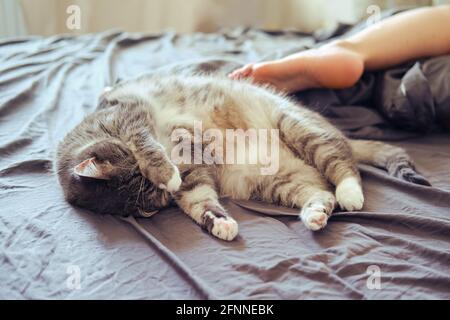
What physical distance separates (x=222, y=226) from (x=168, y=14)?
2.81 meters

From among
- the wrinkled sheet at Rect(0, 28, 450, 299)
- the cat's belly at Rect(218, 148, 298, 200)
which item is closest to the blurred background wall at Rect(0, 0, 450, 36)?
the wrinkled sheet at Rect(0, 28, 450, 299)

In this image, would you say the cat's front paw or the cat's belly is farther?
the cat's belly

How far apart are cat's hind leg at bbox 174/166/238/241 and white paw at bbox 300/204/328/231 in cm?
18

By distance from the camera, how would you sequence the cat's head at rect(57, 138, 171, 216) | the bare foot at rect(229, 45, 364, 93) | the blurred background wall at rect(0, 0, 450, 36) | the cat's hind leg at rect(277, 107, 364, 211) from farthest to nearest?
1. the blurred background wall at rect(0, 0, 450, 36)
2. the bare foot at rect(229, 45, 364, 93)
3. the cat's hind leg at rect(277, 107, 364, 211)
4. the cat's head at rect(57, 138, 171, 216)

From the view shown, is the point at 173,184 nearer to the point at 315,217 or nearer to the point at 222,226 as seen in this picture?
the point at 222,226

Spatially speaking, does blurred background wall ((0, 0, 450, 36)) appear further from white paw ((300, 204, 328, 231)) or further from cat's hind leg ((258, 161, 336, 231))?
white paw ((300, 204, 328, 231))

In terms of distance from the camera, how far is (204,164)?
1.40 meters

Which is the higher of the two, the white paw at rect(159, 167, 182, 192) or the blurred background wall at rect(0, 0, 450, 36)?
the blurred background wall at rect(0, 0, 450, 36)

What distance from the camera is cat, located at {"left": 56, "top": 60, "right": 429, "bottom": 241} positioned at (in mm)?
1168

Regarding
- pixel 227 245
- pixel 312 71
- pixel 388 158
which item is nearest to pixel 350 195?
pixel 388 158

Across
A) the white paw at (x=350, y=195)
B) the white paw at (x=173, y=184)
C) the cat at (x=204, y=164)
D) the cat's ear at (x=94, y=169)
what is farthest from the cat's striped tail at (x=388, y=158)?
the cat's ear at (x=94, y=169)

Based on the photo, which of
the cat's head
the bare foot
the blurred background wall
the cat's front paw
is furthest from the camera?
the blurred background wall

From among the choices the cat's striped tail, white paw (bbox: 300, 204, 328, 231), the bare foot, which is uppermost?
the bare foot
